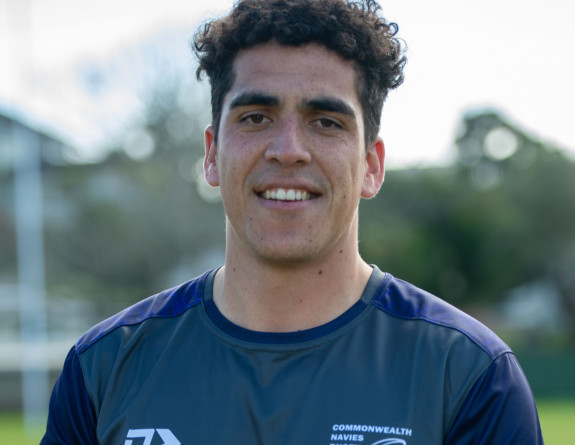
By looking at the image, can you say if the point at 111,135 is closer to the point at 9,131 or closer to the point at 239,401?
the point at 9,131

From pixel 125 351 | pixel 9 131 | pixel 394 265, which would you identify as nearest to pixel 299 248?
pixel 125 351

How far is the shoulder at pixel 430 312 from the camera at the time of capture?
6.62 ft

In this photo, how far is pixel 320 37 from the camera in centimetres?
219

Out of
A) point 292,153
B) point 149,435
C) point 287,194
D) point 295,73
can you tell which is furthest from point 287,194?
point 149,435

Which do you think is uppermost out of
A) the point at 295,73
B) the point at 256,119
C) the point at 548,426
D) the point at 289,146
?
the point at 295,73

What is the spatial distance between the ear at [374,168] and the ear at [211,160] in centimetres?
46

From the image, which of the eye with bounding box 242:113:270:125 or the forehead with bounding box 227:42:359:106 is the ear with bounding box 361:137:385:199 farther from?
the eye with bounding box 242:113:270:125

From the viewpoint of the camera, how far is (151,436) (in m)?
2.03

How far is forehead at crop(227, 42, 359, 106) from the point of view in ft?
6.98

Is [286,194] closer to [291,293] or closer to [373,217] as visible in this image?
[291,293]

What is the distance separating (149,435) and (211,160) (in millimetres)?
845

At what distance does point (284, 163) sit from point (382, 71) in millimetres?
511

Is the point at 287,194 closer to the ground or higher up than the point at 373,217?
closer to the ground

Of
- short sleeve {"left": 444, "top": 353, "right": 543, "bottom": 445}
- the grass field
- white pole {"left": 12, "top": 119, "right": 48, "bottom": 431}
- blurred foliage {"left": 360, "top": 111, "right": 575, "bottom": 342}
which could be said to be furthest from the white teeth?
blurred foliage {"left": 360, "top": 111, "right": 575, "bottom": 342}
